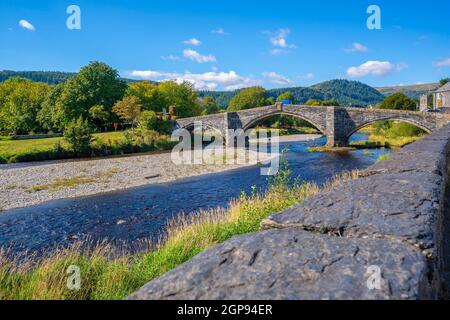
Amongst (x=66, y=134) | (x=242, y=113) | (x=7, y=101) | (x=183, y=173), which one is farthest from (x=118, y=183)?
(x=7, y=101)

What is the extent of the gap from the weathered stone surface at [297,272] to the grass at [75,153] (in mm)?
41186

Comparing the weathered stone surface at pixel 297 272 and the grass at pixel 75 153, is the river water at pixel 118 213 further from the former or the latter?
the grass at pixel 75 153

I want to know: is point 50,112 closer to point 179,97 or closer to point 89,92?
point 89,92

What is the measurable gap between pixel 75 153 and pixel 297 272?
4319 centimetres

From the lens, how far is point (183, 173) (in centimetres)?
3141

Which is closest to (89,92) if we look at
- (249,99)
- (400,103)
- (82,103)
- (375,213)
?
(82,103)

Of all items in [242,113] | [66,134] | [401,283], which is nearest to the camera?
[401,283]

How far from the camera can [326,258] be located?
7.09 ft

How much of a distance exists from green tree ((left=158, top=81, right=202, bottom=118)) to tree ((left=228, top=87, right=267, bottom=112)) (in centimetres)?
2430

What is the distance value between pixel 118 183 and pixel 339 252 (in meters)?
26.3

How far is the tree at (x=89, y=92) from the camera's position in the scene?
2232 inches

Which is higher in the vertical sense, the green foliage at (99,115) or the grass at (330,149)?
the green foliage at (99,115)

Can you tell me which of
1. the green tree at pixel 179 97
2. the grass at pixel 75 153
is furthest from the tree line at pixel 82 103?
the grass at pixel 75 153
